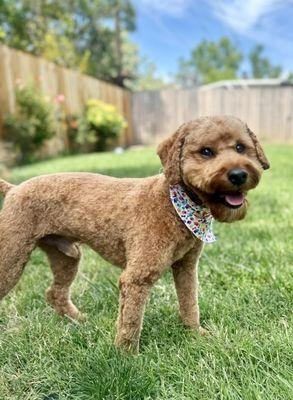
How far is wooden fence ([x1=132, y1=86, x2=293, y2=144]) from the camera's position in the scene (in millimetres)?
18766

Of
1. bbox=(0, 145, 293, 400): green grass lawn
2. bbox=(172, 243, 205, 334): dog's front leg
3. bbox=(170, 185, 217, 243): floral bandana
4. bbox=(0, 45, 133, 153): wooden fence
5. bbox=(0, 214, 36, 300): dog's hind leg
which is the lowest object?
bbox=(0, 145, 293, 400): green grass lawn

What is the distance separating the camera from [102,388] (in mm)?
2020

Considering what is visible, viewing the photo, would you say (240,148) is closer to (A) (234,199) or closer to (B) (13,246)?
(A) (234,199)

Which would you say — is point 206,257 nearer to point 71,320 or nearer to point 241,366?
point 71,320

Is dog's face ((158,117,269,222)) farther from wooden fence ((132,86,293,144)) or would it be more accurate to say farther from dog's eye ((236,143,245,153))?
wooden fence ((132,86,293,144))

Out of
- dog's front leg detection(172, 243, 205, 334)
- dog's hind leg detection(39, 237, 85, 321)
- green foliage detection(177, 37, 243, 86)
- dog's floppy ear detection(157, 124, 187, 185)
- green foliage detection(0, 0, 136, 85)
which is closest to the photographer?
dog's floppy ear detection(157, 124, 187, 185)

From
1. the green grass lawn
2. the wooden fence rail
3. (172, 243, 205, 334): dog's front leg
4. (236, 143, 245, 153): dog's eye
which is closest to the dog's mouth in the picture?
(236, 143, 245, 153): dog's eye

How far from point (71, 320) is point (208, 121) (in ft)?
4.76

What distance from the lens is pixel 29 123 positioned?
11.7m

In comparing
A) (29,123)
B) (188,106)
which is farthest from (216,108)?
(29,123)

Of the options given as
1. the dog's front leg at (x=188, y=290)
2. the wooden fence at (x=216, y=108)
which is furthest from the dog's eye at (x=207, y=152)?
the wooden fence at (x=216, y=108)

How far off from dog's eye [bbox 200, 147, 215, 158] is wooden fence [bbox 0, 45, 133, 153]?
9.73 metres

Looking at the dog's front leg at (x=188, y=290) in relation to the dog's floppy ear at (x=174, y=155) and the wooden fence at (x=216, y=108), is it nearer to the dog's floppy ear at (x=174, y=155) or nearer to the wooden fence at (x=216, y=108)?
the dog's floppy ear at (x=174, y=155)

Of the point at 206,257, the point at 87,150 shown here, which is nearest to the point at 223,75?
the point at 87,150
